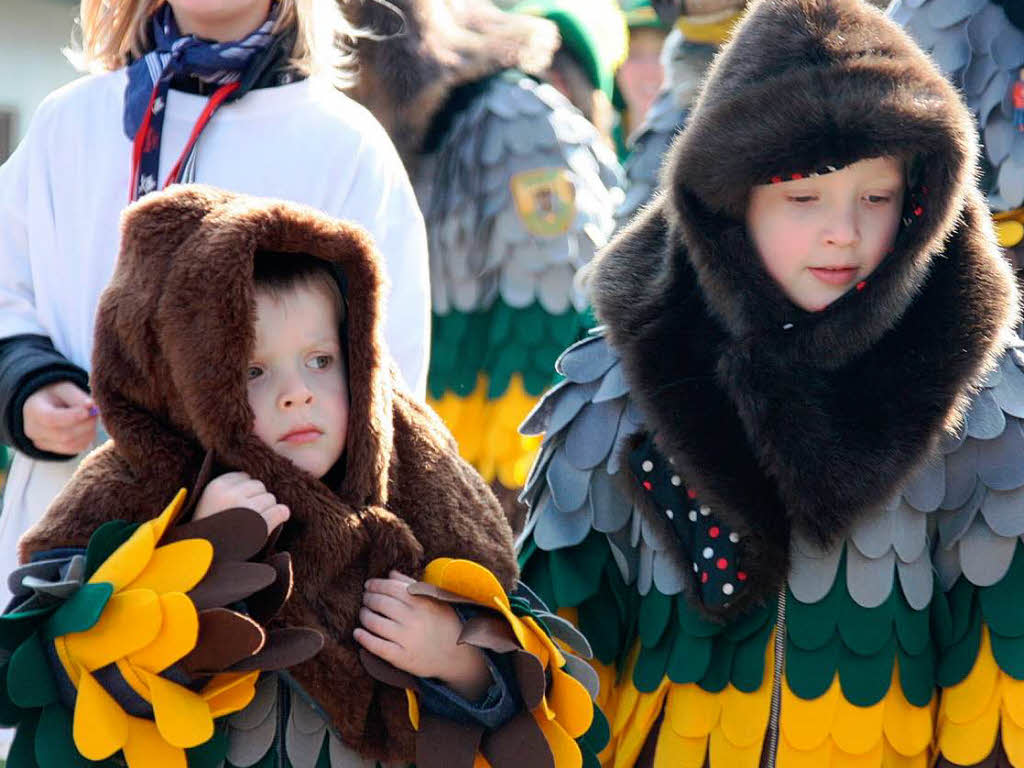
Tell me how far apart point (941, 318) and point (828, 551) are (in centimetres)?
38

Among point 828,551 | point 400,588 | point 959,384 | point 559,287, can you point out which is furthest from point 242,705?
point 559,287

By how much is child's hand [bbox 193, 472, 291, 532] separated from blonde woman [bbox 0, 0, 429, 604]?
562 mm

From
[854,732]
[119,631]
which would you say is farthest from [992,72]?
[119,631]

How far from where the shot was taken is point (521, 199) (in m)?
5.03

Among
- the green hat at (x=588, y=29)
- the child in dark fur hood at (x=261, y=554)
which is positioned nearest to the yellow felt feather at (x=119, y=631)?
the child in dark fur hood at (x=261, y=554)

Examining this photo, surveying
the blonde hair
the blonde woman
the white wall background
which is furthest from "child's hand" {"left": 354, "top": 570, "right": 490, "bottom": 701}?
the white wall background

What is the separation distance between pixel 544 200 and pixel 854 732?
95.2 inches

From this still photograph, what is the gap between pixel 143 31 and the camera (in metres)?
3.24

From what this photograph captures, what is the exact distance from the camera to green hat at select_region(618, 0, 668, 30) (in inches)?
293

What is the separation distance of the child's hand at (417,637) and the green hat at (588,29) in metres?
3.70

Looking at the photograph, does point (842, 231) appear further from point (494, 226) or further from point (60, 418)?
point (494, 226)

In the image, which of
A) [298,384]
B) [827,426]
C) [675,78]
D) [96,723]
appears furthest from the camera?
[675,78]

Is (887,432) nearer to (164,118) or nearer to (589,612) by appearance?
(589,612)

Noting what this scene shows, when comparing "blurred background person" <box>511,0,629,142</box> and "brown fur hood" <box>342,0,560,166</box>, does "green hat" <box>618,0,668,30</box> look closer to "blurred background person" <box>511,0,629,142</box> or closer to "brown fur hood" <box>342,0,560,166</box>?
"blurred background person" <box>511,0,629,142</box>
